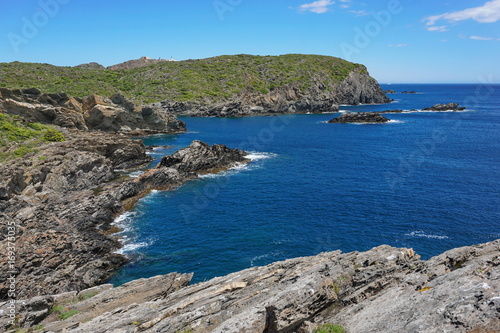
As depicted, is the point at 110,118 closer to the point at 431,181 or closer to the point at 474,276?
the point at 431,181

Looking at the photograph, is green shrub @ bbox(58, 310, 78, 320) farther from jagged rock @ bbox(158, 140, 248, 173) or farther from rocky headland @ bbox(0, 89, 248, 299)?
jagged rock @ bbox(158, 140, 248, 173)

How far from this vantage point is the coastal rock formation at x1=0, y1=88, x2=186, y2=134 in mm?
81250

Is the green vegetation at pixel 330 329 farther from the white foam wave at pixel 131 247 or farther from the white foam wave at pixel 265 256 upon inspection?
the white foam wave at pixel 131 247

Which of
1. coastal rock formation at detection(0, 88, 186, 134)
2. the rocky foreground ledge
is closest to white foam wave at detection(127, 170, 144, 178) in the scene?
coastal rock formation at detection(0, 88, 186, 134)

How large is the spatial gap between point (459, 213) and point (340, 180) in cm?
2202

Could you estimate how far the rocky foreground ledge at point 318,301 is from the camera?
13.6 metres

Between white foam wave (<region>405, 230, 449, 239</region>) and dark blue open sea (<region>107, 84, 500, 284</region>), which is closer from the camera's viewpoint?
dark blue open sea (<region>107, 84, 500, 284</region>)

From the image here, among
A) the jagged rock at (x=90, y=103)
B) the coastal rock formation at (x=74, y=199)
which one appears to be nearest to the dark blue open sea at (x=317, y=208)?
the coastal rock formation at (x=74, y=199)

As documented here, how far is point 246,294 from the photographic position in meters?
19.9

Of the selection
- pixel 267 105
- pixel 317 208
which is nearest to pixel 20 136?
pixel 317 208

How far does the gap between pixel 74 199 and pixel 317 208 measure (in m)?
36.5

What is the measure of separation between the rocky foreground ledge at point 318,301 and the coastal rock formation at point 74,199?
8060mm

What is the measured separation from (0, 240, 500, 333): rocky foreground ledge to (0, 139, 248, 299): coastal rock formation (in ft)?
26.4

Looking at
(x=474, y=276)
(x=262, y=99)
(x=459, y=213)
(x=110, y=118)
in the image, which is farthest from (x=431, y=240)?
(x=262, y=99)
